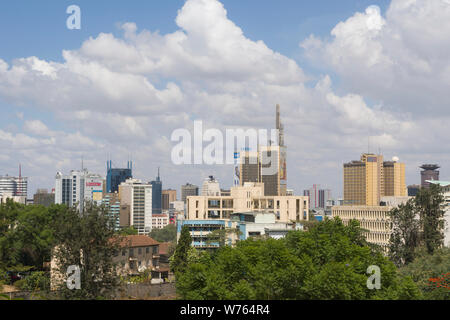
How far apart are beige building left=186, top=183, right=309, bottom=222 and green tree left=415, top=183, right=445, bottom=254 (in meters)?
52.6

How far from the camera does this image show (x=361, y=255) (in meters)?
35.6

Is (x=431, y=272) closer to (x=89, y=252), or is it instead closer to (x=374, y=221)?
(x=89, y=252)

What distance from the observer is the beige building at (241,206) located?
10994 cm

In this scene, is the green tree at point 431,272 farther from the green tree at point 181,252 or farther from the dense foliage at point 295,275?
the green tree at point 181,252

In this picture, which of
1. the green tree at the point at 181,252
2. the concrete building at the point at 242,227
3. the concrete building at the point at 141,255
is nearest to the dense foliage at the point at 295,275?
the green tree at the point at 181,252

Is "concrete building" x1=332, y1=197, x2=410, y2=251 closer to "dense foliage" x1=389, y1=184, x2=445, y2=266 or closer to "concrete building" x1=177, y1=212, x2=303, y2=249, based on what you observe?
"concrete building" x1=177, y1=212, x2=303, y2=249

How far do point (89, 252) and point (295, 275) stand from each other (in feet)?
41.2

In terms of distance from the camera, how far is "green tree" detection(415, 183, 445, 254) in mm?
55719

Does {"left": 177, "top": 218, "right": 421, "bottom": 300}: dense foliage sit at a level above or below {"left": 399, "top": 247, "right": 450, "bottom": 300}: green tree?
above

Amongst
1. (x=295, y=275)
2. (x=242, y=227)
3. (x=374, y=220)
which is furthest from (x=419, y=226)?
(x=374, y=220)

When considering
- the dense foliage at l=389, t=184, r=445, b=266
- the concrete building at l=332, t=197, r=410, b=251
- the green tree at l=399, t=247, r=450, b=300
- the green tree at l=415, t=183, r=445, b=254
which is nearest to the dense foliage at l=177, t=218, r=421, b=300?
the green tree at l=399, t=247, r=450, b=300

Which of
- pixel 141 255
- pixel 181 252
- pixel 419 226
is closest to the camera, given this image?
pixel 419 226

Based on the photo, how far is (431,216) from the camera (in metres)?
57.8
